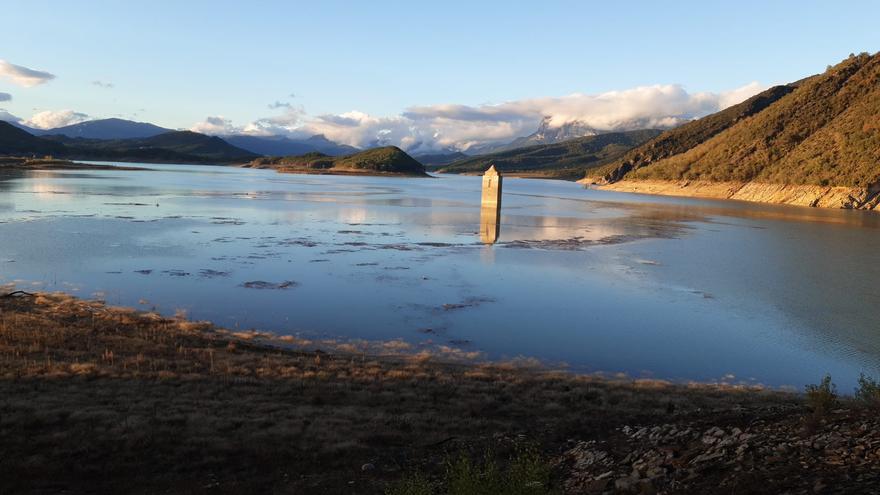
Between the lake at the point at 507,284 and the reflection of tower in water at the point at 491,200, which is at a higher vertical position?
the reflection of tower in water at the point at 491,200

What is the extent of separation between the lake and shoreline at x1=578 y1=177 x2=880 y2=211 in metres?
38.2

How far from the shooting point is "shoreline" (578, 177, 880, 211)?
295 ft

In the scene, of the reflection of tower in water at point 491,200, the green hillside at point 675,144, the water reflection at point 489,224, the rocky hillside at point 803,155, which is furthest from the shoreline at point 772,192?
the water reflection at point 489,224

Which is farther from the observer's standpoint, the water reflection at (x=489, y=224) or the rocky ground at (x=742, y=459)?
the water reflection at (x=489, y=224)

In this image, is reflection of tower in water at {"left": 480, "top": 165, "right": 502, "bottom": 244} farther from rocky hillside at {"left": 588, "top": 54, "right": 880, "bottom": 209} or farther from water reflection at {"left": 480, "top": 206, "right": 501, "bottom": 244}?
rocky hillside at {"left": 588, "top": 54, "right": 880, "bottom": 209}

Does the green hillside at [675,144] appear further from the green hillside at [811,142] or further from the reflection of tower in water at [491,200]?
the reflection of tower in water at [491,200]

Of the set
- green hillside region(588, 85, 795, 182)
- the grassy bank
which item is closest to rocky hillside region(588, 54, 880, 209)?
green hillside region(588, 85, 795, 182)

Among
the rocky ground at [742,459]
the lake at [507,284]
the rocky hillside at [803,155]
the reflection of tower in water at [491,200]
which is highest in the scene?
the rocky hillside at [803,155]

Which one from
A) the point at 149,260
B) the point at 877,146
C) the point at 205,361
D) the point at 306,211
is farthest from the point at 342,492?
the point at 877,146

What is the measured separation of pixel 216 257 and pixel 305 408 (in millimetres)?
24343

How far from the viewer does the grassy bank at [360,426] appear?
7.75m

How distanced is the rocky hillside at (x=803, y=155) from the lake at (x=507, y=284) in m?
43.9

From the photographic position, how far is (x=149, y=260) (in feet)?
107

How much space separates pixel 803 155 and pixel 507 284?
103921 millimetres
